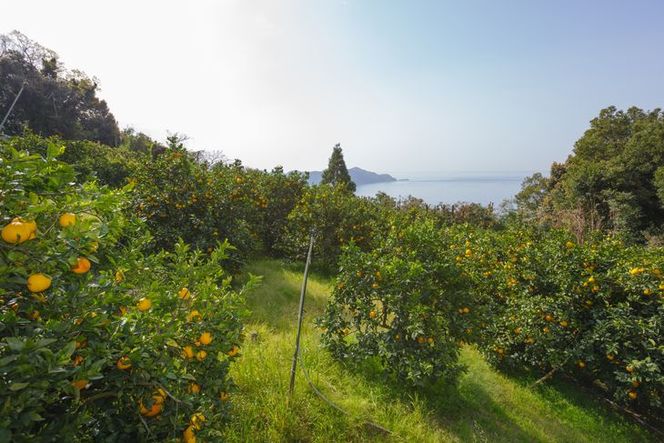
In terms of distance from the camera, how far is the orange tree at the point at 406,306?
3676 millimetres

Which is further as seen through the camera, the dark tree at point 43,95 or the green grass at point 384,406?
the dark tree at point 43,95

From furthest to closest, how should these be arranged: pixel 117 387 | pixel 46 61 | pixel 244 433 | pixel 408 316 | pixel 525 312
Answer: pixel 46 61 < pixel 525 312 < pixel 408 316 < pixel 244 433 < pixel 117 387

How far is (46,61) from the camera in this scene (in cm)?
2283

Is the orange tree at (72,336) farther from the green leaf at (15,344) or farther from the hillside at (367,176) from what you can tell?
the hillside at (367,176)

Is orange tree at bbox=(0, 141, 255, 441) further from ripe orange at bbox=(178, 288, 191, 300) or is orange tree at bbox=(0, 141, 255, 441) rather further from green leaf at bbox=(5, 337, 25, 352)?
ripe orange at bbox=(178, 288, 191, 300)

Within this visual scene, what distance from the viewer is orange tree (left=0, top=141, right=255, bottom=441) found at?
1009 mm

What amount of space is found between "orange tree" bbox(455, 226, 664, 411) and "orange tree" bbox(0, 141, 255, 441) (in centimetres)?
368

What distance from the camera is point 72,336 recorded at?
3.88 ft

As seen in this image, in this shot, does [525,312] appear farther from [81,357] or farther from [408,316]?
[81,357]

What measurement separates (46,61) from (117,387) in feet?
103

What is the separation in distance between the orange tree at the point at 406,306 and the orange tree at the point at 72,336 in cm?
241

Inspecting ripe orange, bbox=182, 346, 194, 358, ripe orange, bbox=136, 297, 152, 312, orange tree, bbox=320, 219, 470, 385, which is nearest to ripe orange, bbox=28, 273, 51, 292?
ripe orange, bbox=136, 297, 152, 312

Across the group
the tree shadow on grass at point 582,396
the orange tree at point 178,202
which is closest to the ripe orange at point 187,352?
the orange tree at point 178,202

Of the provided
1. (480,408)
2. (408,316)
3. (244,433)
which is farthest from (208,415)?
(480,408)
